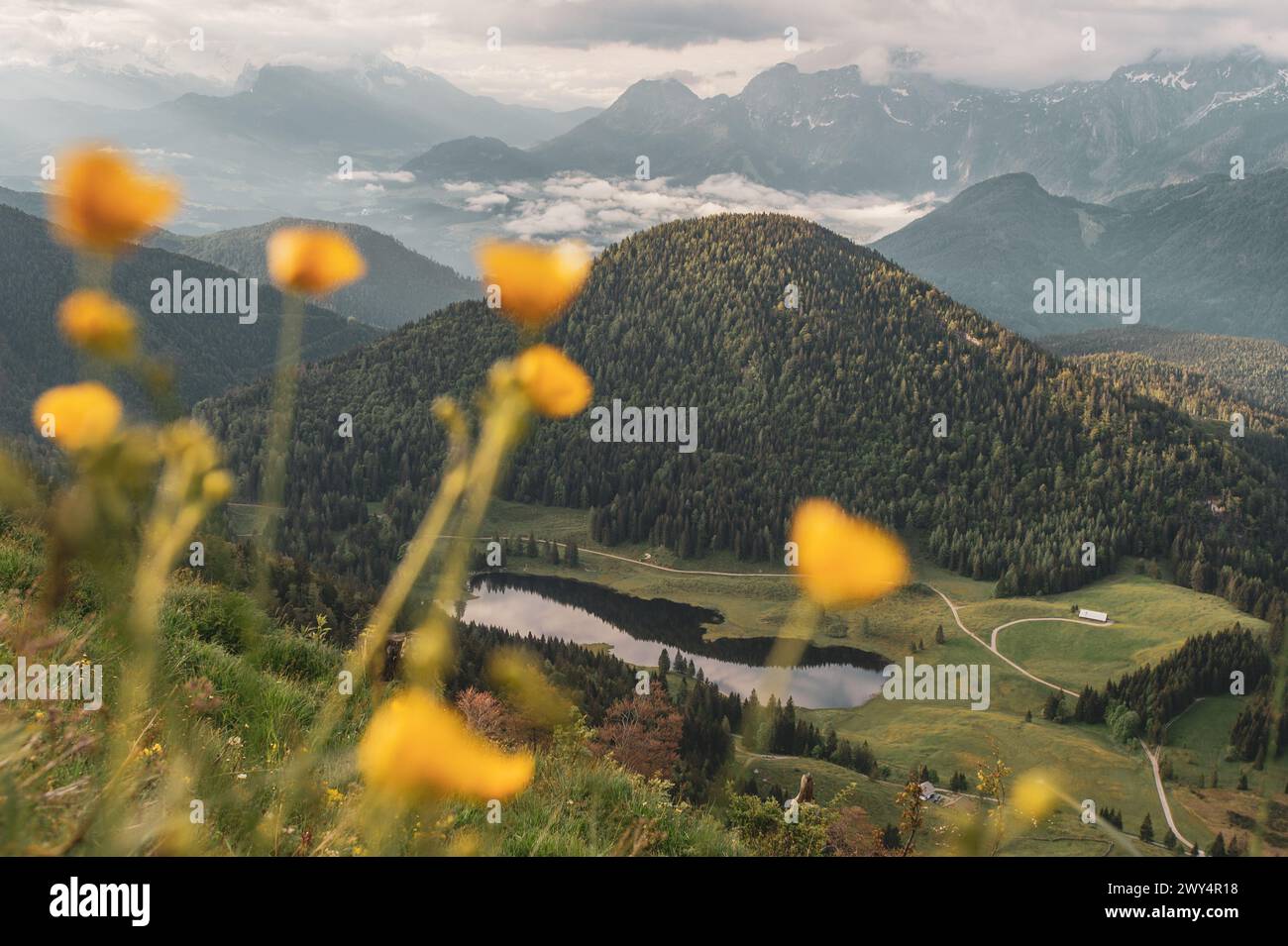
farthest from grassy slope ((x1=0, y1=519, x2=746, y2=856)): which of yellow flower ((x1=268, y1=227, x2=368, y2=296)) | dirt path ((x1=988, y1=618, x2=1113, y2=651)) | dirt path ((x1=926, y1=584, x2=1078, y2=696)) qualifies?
dirt path ((x1=988, y1=618, x2=1113, y2=651))

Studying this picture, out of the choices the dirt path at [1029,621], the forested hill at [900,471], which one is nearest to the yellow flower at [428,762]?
the dirt path at [1029,621]

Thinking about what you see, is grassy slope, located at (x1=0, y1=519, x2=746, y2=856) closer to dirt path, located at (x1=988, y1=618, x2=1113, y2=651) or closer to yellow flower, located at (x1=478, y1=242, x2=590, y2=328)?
yellow flower, located at (x1=478, y1=242, x2=590, y2=328)

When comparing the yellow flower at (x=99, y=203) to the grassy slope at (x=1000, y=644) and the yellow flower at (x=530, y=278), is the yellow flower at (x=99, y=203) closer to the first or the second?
the yellow flower at (x=530, y=278)

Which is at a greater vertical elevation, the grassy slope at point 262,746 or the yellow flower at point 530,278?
the yellow flower at point 530,278

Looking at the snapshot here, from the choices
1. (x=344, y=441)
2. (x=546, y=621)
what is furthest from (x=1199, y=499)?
(x=344, y=441)

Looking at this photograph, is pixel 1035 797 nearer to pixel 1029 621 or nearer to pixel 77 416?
pixel 77 416

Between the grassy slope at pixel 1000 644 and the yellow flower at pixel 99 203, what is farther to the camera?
the grassy slope at pixel 1000 644
